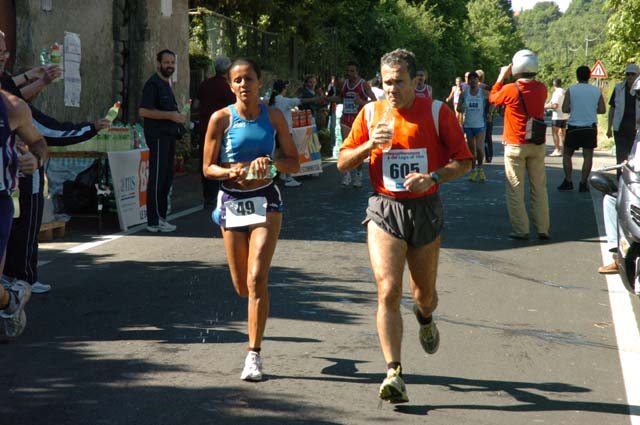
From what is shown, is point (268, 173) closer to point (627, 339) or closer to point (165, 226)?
point (627, 339)

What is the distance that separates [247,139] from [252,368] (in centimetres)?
137

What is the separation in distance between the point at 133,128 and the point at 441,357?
275 inches

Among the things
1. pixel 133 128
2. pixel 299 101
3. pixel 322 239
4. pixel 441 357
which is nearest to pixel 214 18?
pixel 299 101

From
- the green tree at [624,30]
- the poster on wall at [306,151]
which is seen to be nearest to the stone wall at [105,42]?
the poster on wall at [306,151]

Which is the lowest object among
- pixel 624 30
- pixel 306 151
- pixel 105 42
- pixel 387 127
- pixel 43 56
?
pixel 306 151

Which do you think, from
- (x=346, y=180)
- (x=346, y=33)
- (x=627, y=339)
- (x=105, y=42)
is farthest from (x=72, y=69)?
(x=346, y=33)

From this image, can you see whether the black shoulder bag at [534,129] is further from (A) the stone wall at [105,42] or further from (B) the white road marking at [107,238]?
(A) the stone wall at [105,42]

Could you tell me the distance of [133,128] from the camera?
1245 centimetres

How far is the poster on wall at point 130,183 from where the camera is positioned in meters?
11.9

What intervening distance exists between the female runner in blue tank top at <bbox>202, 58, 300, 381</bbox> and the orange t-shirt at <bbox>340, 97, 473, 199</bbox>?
1.98 ft

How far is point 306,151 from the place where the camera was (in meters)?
18.8

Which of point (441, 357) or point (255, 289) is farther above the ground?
point (255, 289)

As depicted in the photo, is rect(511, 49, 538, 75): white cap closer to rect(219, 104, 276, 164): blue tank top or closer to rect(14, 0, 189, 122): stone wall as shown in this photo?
rect(219, 104, 276, 164): blue tank top

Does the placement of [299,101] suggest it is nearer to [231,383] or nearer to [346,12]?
[231,383]
